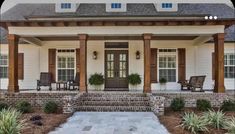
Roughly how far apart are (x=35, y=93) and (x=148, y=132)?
7511mm

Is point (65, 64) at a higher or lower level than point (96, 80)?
higher

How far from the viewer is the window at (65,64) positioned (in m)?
18.7

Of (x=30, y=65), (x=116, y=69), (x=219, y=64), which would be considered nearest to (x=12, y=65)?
(x=30, y=65)

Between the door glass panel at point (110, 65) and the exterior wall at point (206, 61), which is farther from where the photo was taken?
the exterior wall at point (206, 61)

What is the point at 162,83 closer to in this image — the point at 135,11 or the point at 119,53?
the point at 119,53

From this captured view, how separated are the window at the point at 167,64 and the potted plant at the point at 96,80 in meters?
3.34

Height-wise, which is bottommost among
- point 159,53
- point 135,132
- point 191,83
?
point 135,132

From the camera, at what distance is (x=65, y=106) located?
1232cm

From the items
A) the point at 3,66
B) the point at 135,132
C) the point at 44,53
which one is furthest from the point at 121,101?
the point at 3,66

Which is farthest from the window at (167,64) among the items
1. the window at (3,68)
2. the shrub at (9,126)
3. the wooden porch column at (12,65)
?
the shrub at (9,126)

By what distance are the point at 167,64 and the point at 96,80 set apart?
414cm

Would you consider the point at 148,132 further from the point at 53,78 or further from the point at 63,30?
the point at 53,78

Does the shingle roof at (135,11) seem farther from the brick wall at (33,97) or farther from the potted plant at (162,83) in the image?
the brick wall at (33,97)

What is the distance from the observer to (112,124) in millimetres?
10031
